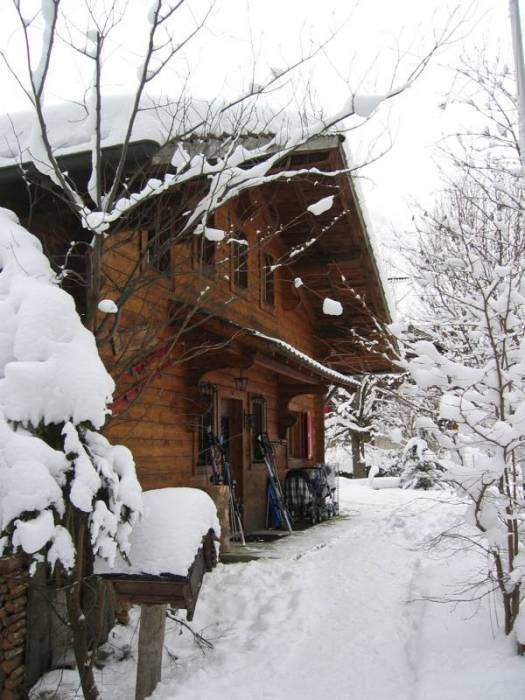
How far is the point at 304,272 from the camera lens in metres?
12.0

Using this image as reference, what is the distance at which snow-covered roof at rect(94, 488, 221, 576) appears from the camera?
3896 mm

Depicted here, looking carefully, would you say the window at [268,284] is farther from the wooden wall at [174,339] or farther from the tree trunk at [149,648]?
the tree trunk at [149,648]

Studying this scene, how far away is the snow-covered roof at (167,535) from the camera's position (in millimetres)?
3896

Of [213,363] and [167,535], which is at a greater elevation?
[213,363]

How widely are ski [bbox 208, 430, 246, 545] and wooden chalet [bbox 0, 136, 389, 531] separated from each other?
0.46ft

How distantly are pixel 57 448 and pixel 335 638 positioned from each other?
312 cm

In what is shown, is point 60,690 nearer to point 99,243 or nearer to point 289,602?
point 289,602

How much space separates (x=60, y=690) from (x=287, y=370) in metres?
5.98

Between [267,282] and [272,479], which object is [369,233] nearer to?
[267,282]

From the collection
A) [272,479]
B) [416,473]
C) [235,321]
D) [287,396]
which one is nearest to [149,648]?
[235,321]

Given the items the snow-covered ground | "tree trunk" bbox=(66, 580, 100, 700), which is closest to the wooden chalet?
Answer: "tree trunk" bbox=(66, 580, 100, 700)

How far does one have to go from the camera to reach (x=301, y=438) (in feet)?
46.1

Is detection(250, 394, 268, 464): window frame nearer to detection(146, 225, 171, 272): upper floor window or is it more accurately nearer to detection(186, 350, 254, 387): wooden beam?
detection(186, 350, 254, 387): wooden beam

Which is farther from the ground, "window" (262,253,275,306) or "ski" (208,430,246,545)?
"window" (262,253,275,306)
